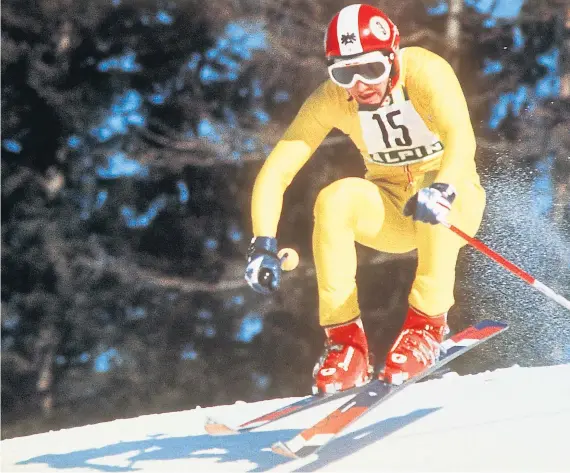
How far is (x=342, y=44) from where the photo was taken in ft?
6.28

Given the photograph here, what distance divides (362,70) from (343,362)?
0.74 meters

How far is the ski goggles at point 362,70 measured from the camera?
6.30 feet

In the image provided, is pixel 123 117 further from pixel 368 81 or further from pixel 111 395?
pixel 368 81

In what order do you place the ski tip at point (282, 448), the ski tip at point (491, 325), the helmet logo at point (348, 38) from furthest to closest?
1. the ski tip at point (491, 325)
2. the helmet logo at point (348, 38)
3. the ski tip at point (282, 448)

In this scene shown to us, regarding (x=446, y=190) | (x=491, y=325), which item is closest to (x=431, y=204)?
(x=446, y=190)

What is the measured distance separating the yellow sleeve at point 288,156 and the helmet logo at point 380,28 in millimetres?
215

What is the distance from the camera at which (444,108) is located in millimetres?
1952

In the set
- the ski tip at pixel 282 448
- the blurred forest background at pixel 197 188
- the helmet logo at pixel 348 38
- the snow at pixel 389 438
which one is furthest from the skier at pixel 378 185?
the blurred forest background at pixel 197 188

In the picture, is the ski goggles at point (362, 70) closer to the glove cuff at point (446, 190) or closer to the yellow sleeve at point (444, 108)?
the yellow sleeve at point (444, 108)

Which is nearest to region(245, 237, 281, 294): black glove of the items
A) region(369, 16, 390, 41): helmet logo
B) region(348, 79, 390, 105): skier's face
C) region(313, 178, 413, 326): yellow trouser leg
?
region(313, 178, 413, 326): yellow trouser leg

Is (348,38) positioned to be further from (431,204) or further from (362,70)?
(431,204)

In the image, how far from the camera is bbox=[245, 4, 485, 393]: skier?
6.36ft

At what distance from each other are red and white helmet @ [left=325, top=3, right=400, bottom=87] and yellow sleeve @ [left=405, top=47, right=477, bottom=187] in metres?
0.09

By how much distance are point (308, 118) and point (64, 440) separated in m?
1.21
